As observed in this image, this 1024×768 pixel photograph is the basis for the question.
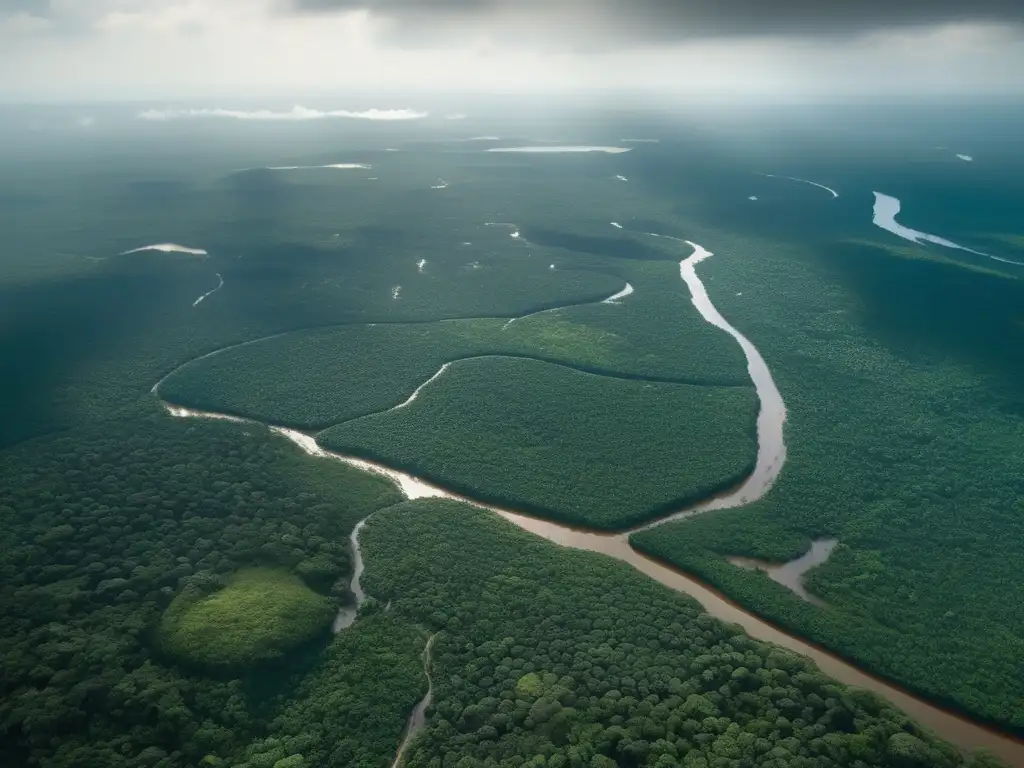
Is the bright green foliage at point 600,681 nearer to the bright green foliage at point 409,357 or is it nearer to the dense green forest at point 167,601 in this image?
the dense green forest at point 167,601

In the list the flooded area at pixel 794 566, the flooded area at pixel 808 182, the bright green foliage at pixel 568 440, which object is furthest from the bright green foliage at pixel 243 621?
the flooded area at pixel 808 182

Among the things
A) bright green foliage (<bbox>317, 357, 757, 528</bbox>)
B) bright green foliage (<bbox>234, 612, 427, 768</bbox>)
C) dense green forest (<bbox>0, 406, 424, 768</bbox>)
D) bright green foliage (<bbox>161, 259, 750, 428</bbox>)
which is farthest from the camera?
bright green foliage (<bbox>161, 259, 750, 428</bbox>)

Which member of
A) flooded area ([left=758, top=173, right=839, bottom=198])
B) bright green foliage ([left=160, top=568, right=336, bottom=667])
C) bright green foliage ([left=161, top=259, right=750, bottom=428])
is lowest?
bright green foliage ([left=160, top=568, right=336, bottom=667])

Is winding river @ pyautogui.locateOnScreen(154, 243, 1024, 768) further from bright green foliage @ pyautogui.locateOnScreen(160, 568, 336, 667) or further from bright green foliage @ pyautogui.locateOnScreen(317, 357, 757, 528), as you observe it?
bright green foliage @ pyautogui.locateOnScreen(160, 568, 336, 667)

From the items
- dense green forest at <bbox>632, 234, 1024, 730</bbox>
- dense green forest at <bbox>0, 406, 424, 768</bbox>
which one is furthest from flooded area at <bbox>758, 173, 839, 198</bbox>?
dense green forest at <bbox>0, 406, 424, 768</bbox>

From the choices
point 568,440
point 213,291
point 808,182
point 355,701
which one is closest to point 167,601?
point 355,701

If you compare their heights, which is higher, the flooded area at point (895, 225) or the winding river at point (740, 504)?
the flooded area at point (895, 225)

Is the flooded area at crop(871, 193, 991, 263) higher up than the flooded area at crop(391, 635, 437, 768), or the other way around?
the flooded area at crop(871, 193, 991, 263)

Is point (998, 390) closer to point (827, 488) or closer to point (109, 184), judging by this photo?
point (827, 488)
